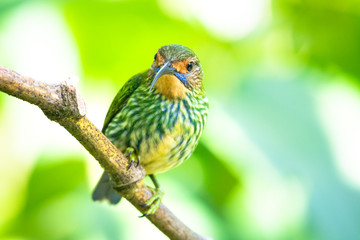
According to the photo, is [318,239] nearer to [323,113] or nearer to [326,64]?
[323,113]

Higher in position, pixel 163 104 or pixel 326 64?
pixel 326 64

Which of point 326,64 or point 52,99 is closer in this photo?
point 52,99

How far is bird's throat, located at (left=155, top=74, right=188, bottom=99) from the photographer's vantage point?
8.14ft

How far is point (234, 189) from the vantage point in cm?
370

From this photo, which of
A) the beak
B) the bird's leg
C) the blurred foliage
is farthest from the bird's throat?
the blurred foliage

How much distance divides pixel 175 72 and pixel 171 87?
0.16 meters

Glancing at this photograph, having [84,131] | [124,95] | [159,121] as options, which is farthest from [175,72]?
[84,131]

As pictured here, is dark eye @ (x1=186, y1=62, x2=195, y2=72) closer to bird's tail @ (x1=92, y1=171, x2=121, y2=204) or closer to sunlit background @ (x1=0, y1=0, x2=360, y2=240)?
bird's tail @ (x1=92, y1=171, x2=121, y2=204)

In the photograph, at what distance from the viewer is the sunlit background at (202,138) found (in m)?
3.51

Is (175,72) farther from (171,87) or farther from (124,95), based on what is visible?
(124,95)

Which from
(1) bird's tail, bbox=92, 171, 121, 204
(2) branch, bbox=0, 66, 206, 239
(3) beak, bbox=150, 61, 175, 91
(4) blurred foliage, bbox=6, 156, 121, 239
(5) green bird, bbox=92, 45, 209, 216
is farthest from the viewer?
(4) blurred foliage, bbox=6, 156, 121, 239

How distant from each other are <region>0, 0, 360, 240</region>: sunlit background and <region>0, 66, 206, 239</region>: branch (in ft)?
3.04

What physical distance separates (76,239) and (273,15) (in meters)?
2.07

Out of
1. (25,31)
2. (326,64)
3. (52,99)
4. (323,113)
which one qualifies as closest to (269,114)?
(323,113)
